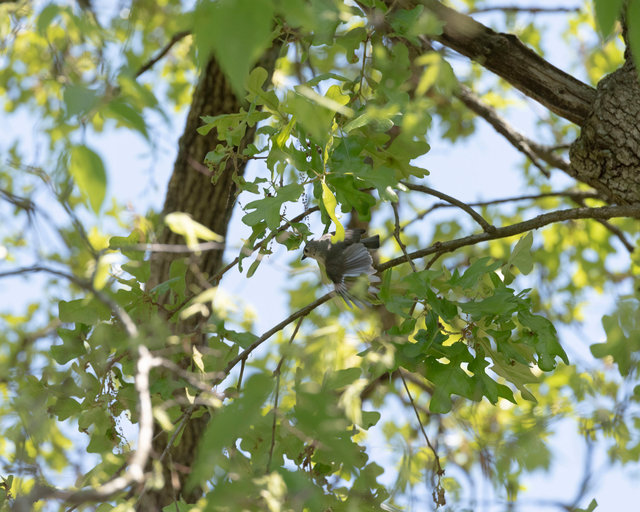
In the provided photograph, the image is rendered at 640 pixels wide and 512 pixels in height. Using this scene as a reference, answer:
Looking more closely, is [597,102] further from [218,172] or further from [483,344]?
[218,172]

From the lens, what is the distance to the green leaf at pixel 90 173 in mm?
733

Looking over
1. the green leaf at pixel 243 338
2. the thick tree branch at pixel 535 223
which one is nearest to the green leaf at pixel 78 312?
the green leaf at pixel 243 338

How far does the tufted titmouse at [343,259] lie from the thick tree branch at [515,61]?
2.15ft

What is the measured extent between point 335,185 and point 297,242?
142 mm

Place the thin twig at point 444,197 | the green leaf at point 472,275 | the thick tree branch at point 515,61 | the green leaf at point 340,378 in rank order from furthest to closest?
the thick tree branch at point 515,61
the thin twig at point 444,197
the green leaf at point 472,275
the green leaf at point 340,378

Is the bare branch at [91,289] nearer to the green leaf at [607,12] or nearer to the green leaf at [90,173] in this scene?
the green leaf at [90,173]

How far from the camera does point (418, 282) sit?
45.6 inches

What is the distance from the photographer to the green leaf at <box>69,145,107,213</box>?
0.73 metres

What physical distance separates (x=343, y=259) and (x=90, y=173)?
68 centimetres

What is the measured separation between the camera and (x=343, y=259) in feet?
4.38

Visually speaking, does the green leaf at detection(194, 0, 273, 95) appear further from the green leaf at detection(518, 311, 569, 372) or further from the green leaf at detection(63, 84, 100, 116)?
the green leaf at detection(518, 311, 569, 372)

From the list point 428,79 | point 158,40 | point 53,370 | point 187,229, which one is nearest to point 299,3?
point 428,79

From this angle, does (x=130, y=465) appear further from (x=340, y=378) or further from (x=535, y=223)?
(x=535, y=223)

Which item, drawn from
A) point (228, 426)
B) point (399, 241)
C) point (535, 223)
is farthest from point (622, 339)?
point (228, 426)
